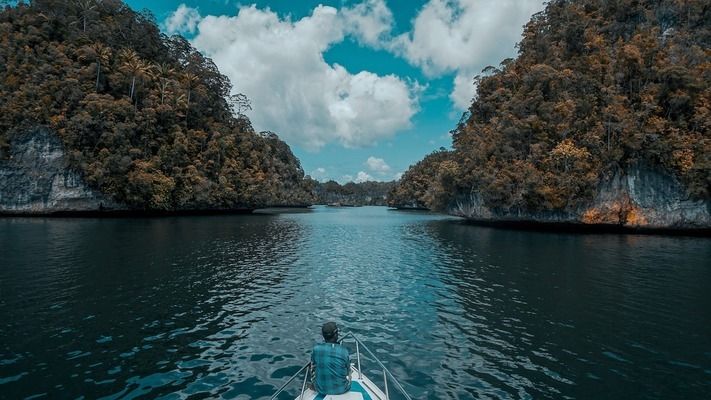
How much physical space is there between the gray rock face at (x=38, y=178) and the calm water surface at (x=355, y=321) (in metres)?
39.9

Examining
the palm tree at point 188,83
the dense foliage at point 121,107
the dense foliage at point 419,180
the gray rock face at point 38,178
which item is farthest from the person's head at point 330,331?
the dense foliage at point 419,180

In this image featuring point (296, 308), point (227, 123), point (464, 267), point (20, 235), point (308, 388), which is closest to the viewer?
point (308, 388)

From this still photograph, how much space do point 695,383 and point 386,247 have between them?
1059 inches

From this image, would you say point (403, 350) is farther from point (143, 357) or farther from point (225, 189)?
point (225, 189)

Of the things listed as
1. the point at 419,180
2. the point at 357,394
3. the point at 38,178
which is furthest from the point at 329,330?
the point at 419,180

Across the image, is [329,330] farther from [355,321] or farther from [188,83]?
[188,83]

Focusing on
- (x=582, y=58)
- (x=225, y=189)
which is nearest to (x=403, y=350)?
(x=582, y=58)

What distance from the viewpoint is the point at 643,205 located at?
46000mm

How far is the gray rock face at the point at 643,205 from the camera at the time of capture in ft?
144

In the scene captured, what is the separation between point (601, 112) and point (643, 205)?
13002 mm

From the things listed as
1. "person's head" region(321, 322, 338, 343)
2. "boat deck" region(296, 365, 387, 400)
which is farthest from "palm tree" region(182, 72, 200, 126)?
"boat deck" region(296, 365, 387, 400)

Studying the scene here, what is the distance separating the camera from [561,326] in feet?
45.9

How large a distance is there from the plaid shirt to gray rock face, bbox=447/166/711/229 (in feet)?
165

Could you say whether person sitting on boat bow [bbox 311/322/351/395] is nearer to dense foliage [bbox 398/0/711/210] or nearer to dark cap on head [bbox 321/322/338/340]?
dark cap on head [bbox 321/322/338/340]
